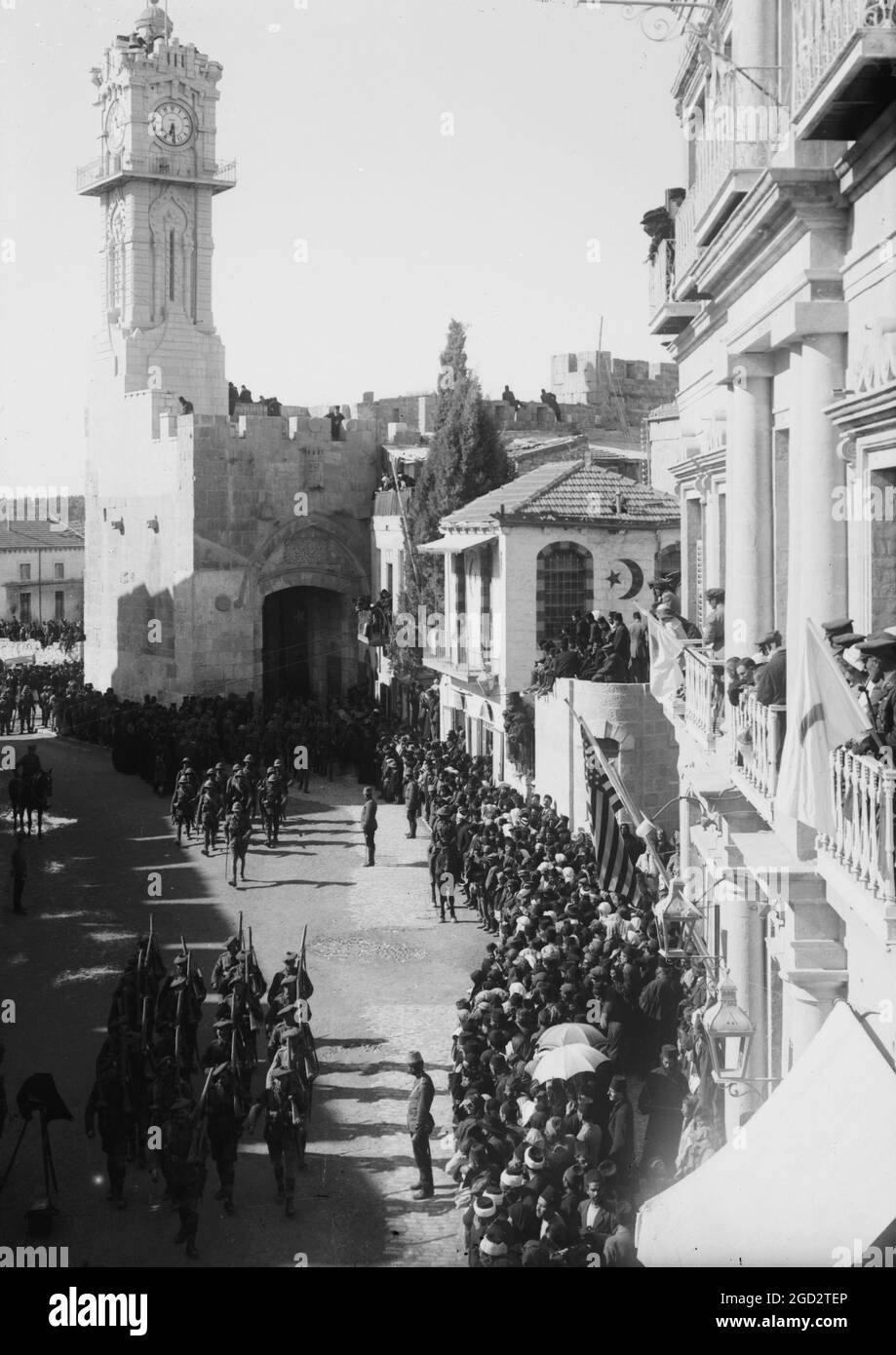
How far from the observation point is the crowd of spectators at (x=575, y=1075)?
12.2 meters

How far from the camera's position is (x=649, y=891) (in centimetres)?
1922

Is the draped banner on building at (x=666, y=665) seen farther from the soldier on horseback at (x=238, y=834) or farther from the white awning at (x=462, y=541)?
the white awning at (x=462, y=541)

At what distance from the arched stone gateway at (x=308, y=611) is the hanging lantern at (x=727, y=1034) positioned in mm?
30338

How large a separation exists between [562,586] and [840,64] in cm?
1916

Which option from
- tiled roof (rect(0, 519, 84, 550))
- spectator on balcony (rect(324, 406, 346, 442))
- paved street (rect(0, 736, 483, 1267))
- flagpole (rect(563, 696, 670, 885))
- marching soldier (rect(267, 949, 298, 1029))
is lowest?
paved street (rect(0, 736, 483, 1267))

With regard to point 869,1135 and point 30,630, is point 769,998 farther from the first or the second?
point 30,630

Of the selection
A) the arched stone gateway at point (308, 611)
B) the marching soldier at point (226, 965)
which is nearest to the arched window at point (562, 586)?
the marching soldier at point (226, 965)

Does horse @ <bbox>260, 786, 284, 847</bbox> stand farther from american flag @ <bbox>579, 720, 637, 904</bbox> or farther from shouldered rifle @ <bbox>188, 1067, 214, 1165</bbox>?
shouldered rifle @ <bbox>188, 1067, 214, 1165</bbox>

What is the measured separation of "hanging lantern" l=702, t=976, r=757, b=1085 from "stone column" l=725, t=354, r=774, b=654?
314cm

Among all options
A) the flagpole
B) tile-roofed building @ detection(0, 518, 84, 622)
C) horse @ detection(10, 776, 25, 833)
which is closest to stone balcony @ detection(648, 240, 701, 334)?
the flagpole

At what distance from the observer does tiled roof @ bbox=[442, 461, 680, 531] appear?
28500 millimetres

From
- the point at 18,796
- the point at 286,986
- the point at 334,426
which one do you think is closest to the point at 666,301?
the point at 286,986

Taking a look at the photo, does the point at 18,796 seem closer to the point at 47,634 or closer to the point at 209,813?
the point at 209,813
